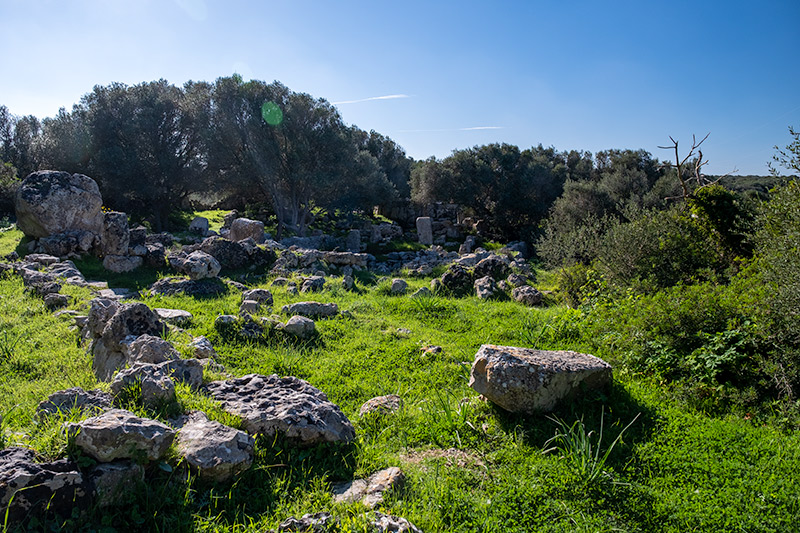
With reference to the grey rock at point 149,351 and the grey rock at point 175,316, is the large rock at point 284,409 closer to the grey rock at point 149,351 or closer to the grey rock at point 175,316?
the grey rock at point 149,351

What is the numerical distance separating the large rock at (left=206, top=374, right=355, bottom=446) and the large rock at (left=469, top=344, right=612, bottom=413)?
160 centimetres

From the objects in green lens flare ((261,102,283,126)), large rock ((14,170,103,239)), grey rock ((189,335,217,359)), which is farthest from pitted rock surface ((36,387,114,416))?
green lens flare ((261,102,283,126))

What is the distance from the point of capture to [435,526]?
3.25 m

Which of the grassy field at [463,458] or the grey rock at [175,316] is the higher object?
the grey rock at [175,316]

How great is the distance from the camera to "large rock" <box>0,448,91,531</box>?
2.64 m

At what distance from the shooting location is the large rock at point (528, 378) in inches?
188

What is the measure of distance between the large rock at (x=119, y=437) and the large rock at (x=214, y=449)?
0.22 meters

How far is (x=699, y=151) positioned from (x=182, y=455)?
14.8 meters

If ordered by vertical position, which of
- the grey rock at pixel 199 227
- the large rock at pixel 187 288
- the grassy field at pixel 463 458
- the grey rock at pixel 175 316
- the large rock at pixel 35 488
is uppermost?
the grey rock at pixel 199 227

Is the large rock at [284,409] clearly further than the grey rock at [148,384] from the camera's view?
No

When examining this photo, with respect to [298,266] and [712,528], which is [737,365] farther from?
[298,266]

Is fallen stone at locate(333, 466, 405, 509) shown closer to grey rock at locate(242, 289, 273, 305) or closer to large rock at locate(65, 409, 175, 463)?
large rock at locate(65, 409, 175, 463)

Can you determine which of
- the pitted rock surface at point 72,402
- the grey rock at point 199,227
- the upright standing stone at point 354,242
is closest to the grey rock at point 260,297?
the pitted rock surface at point 72,402

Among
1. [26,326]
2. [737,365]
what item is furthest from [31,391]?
[737,365]
